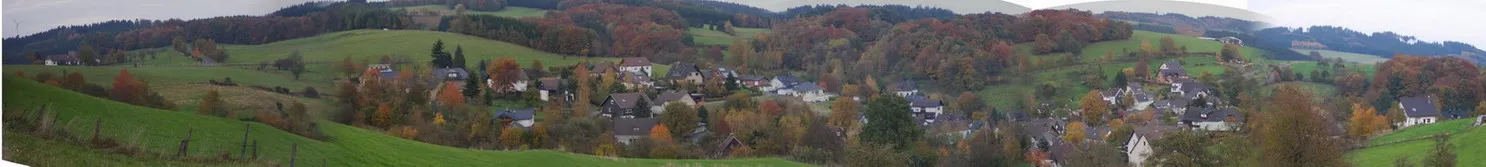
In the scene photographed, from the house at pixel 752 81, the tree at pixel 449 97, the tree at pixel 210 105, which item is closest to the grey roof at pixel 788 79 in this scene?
the house at pixel 752 81

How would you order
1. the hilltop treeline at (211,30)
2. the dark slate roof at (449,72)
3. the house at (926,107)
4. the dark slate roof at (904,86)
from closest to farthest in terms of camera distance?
the hilltop treeline at (211,30), the dark slate roof at (449,72), the house at (926,107), the dark slate roof at (904,86)

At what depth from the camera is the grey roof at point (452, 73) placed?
15031 millimetres

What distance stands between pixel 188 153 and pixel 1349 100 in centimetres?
1269

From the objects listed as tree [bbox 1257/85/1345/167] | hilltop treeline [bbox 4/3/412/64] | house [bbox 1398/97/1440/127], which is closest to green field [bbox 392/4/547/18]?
hilltop treeline [bbox 4/3/412/64]

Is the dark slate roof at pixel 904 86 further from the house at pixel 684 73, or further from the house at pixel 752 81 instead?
the house at pixel 684 73

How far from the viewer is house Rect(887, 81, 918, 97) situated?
60.8ft

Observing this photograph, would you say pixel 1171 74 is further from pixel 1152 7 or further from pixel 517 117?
pixel 517 117

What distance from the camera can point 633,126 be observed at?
15.0 m

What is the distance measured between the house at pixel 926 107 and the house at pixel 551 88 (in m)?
4.32

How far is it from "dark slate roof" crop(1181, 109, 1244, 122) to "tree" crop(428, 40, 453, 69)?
8.49 metres

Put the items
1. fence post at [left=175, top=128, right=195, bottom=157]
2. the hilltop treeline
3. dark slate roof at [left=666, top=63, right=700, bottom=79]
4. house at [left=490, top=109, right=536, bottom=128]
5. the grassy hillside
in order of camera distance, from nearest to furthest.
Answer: fence post at [left=175, top=128, right=195, bottom=157], the grassy hillside, the hilltop treeline, house at [left=490, top=109, right=536, bottom=128], dark slate roof at [left=666, top=63, right=700, bottom=79]

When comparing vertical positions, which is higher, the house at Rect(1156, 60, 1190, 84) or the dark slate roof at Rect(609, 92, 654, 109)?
the house at Rect(1156, 60, 1190, 84)

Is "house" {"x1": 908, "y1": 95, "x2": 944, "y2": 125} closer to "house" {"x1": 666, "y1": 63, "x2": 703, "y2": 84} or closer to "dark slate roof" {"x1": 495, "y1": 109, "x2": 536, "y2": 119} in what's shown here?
"house" {"x1": 666, "y1": 63, "x2": 703, "y2": 84}

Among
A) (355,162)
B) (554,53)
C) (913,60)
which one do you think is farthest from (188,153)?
(913,60)
